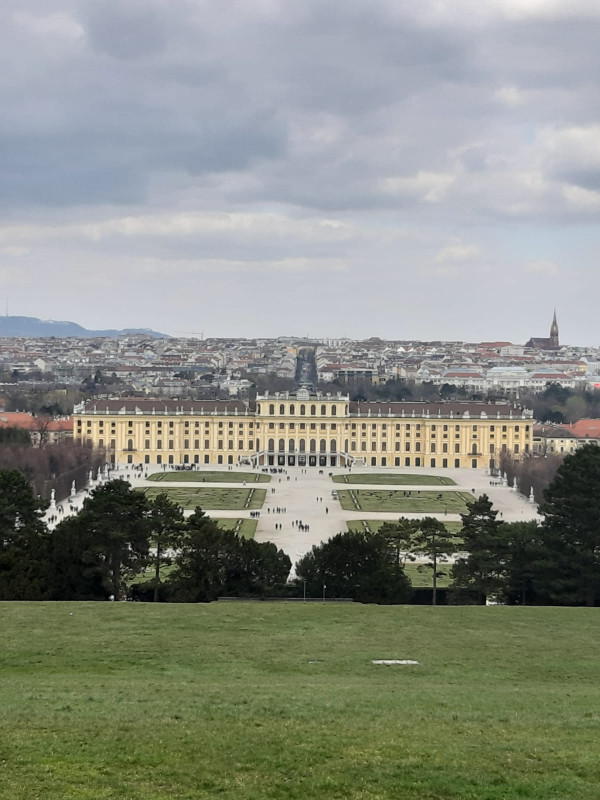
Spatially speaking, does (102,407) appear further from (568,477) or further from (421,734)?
(421,734)

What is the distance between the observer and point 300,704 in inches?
527

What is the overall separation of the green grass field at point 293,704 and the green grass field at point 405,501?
34355mm

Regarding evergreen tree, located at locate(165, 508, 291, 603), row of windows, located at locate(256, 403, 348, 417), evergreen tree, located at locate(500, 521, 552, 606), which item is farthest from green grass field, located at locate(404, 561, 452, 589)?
row of windows, located at locate(256, 403, 348, 417)

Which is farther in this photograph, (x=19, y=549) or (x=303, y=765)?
(x=19, y=549)

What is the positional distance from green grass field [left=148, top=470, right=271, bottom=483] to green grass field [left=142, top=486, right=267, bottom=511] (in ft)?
19.3

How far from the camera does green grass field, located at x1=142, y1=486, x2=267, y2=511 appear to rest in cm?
5872

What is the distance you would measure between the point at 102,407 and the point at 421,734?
7985 cm

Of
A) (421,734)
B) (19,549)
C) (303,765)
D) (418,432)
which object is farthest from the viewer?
(418,432)

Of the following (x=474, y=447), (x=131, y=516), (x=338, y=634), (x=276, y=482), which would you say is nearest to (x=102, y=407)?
(x=276, y=482)

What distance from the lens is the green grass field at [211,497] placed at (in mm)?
58719

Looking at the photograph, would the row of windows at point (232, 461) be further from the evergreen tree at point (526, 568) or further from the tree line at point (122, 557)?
the evergreen tree at point (526, 568)

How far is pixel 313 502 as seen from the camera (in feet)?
203

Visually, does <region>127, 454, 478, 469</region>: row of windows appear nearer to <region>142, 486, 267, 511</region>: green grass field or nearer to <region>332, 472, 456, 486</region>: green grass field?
<region>332, 472, 456, 486</region>: green grass field

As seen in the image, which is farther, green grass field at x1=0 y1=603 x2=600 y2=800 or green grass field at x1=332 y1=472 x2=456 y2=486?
green grass field at x1=332 y1=472 x2=456 y2=486
